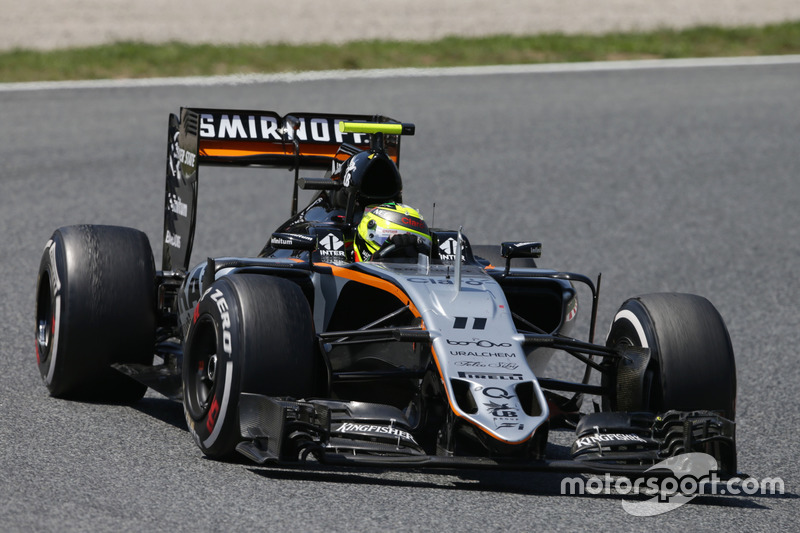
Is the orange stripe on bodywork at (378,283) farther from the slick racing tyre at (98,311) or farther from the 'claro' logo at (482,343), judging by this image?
the slick racing tyre at (98,311)

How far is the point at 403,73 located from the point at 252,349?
48.5 ft

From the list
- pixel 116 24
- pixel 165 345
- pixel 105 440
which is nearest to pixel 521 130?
pixel 116 24

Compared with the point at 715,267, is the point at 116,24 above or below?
above

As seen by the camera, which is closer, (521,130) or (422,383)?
(422,383)

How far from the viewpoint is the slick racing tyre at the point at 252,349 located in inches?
241

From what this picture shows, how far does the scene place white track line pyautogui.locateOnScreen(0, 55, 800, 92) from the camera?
19047 mm

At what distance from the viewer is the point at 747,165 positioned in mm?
17812

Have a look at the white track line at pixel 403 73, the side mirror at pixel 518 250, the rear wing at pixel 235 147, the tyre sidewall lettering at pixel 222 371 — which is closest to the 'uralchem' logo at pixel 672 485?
the side mirror at pixel 518 250

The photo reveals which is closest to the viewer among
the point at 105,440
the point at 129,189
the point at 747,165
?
the point at 105,440

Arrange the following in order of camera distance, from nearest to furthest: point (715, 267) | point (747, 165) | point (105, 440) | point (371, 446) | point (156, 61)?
1. point (371, 446)
2. point (105, 440)
3. point (715, 267)
4. point (747, 165)
5. point (156, 61)

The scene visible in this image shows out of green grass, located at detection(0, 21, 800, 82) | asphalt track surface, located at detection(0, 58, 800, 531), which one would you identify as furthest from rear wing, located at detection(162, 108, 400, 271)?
green grass, located at detection(0, 21, 800, 82)

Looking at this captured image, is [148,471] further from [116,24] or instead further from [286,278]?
[116,24]

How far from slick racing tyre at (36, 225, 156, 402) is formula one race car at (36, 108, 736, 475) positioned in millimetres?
11

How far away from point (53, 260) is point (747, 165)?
12.0 metres
